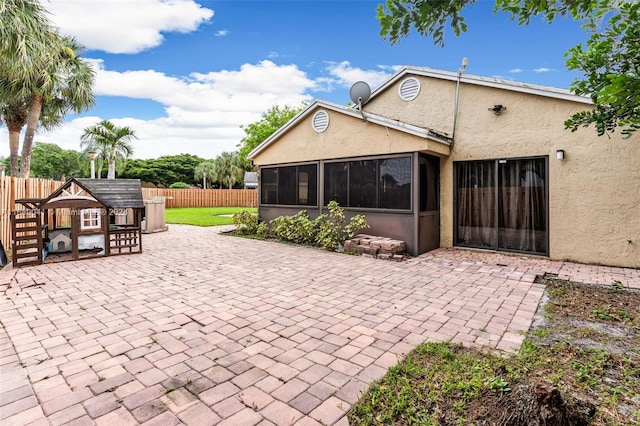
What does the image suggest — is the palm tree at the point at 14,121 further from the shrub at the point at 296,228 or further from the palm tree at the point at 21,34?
the shrub at the point at 296,228

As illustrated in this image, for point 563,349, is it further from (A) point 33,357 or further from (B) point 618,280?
(A) point 33,357

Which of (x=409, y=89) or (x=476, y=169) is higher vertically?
(x=409, y=89)

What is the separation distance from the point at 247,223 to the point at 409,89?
690 cm

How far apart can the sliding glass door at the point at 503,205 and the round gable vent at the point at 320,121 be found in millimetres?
3940

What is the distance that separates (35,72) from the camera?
12164 mm

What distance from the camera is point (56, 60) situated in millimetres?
13672

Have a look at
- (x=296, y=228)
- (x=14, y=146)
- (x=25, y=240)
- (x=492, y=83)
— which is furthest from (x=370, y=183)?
(x=14, y=146)

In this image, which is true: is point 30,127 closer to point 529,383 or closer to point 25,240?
point 25,240

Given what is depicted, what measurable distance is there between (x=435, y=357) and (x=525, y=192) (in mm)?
6266

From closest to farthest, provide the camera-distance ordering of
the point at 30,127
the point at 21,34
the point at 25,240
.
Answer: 1. the point at 25,240
2. the point at 21,34
3. the point at 30,127

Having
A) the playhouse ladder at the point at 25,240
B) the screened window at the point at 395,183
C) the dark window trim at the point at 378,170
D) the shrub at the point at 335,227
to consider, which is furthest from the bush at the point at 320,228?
the playhouse ladder at the point at 25,240

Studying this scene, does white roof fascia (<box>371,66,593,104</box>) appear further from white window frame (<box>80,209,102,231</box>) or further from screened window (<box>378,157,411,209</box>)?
white window frame (<box>80,209,102,231</box>)

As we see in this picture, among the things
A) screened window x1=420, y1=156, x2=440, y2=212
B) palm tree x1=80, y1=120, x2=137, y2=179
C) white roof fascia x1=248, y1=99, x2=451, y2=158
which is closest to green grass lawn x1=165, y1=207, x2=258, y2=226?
white roof fascia x1=248, y1=99, x2=451, y2=158

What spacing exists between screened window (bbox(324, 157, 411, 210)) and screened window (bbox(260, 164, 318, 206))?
0.57 m
